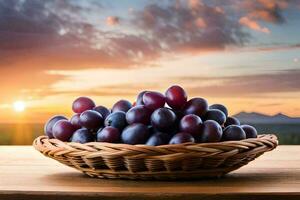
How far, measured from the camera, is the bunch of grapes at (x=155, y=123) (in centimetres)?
116

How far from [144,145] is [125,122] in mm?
113

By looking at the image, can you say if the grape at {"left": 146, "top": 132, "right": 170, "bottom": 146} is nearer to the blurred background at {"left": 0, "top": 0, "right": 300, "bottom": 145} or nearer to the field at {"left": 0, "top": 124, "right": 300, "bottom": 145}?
the blurred background at {"left": 0, "top": 0, "right": 300, "bottom": 145}

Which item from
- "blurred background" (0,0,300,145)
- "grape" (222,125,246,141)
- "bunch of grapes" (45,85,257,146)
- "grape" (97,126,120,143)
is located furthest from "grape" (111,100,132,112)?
"blurred background" (0,0,300,145)

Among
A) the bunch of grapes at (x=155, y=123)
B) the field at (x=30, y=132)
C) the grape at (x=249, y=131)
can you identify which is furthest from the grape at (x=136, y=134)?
the field at (x=30, y=132)

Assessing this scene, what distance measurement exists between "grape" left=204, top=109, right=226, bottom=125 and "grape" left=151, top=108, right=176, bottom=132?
0.33 ft

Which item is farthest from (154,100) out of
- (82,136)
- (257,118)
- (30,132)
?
(30,132)

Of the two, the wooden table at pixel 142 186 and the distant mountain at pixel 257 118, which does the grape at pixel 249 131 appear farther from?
the distant mountain at pixel 257 118

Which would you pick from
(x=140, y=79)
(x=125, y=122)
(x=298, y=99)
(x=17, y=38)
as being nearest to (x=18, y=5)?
(x=17, y=38)

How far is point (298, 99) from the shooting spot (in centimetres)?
340

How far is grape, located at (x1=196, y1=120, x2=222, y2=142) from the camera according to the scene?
3.83 ft

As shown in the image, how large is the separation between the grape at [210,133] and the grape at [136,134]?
0.10 m

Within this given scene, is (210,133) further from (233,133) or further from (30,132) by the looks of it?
(30,132)

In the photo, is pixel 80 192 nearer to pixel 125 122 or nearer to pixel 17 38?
pixel 125 122

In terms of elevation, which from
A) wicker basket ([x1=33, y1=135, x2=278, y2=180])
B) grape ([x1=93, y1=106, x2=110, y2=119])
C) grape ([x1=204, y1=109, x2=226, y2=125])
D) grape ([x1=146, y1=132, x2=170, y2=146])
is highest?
grape ([x1=93, y1=106, x2=110, y2=119])
